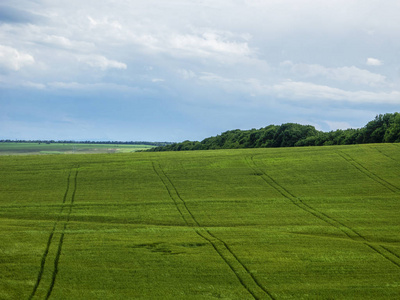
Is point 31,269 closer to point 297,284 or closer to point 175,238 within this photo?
point 175,238

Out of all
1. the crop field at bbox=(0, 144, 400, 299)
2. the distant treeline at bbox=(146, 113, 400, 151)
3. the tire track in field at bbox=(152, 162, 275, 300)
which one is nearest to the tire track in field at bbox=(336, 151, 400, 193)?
the crop field at bbox=(0, 144, 400, 299)

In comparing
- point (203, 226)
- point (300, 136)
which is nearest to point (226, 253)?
point (203, 226)

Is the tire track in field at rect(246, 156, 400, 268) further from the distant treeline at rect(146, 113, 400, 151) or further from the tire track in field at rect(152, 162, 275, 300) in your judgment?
the distant treeline at rect(146, 113, 400, 151)

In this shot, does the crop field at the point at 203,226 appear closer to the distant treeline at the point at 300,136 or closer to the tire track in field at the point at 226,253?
the tire track in field at the point at 226,253

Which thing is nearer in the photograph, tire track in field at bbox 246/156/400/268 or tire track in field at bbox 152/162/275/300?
tire track in field at bbox 152/162/275/300

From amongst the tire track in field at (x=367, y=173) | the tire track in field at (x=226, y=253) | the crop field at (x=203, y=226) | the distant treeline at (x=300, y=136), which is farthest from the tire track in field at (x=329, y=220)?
the distant treeline at (x=300, y=136)
